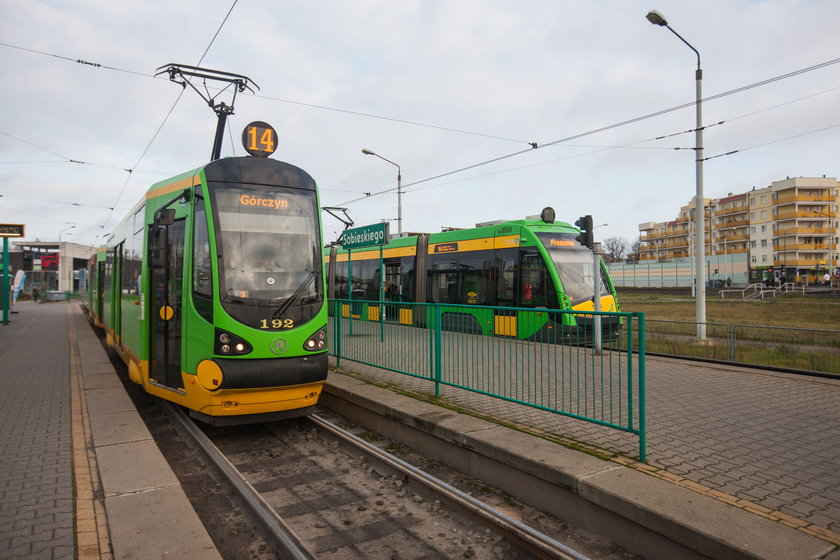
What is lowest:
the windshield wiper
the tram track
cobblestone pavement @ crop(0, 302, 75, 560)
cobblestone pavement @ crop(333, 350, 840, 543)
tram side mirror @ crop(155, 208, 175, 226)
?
the tram track

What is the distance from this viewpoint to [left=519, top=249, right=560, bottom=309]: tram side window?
498 inches

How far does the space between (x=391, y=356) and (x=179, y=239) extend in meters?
3.57

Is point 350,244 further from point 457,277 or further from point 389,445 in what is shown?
point 389,445

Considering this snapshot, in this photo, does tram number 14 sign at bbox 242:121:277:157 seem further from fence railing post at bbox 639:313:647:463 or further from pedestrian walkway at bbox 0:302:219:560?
fence railing post at bbox 639:313:647:463

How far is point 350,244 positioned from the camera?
44.1ft

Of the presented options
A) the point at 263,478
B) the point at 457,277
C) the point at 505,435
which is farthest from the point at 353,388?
the point at 457,277

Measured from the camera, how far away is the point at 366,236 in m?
12.7

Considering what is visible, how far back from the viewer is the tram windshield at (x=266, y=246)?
19.5 ft

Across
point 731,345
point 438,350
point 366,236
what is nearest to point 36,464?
point 438,350

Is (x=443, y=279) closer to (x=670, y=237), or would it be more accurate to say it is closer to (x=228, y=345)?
(x=228, y=345)

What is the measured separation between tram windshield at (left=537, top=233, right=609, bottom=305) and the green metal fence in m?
5.73

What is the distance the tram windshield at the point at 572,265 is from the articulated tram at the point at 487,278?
0.08 ft

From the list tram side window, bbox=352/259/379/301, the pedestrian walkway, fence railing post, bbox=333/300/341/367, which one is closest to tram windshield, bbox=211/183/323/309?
the pedestrian walkway

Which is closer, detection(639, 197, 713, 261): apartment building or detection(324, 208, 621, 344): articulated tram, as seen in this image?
detection(324, 208, 621, 344): articulated tram
